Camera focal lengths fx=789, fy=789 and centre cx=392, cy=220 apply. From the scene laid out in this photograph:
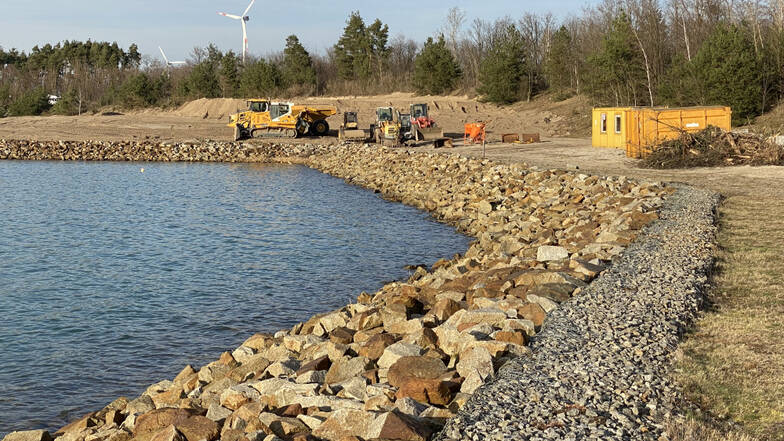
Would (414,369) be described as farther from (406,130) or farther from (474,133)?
(406,130)

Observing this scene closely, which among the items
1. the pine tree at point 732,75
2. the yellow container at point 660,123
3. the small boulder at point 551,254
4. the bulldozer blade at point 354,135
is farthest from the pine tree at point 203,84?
the small boulder at point 551,254

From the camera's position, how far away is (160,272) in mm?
16562

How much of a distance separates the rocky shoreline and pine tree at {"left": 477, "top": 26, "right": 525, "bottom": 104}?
4762cm

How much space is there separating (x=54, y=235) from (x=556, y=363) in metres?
18.0

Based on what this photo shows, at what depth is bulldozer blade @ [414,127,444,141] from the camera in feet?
139

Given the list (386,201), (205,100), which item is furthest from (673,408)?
(205,100)

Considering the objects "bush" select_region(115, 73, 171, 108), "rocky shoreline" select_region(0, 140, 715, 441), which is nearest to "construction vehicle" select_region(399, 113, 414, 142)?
"rocky shoreline" select_region(0, 140, 715, 441)

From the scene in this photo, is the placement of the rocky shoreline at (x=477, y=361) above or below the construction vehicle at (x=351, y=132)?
below

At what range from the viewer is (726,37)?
132 ft

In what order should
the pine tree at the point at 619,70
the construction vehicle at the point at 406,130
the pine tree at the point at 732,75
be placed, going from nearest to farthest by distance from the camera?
1. the pine tree at the point at 732,75
2. the construction vehicle at the point at 406,130
3. the pine tree at the point at 619,70

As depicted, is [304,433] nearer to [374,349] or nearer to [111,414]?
[374,349]

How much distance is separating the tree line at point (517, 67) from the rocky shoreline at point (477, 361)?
1192 inches

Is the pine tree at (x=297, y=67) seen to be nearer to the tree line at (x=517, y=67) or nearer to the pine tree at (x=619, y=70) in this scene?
the tree line at (x=517, y=67)

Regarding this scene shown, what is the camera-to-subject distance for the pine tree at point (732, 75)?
39781 mm
